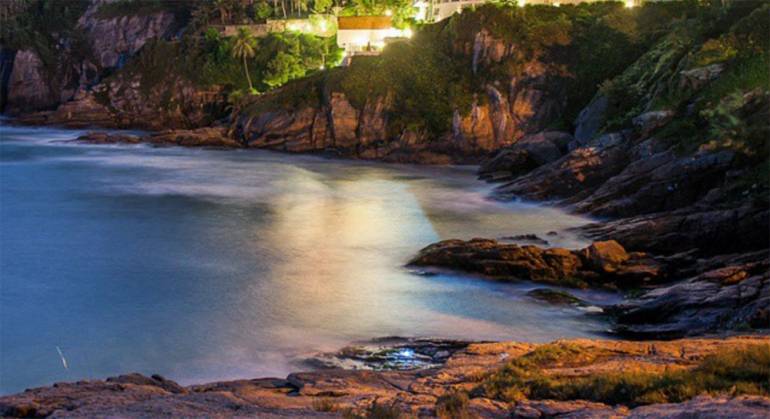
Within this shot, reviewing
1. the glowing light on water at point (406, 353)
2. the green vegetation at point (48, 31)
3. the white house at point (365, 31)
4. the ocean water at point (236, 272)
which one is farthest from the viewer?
the green vegetation at point (48, 31)

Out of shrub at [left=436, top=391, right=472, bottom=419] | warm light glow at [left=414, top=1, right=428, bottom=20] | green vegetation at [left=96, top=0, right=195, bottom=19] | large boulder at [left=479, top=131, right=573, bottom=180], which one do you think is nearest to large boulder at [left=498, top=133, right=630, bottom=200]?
large boulder at [left=479, top=131, right=573, bottom=180]

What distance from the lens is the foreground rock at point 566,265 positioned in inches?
823

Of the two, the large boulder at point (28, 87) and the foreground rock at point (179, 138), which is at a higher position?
the large boulder at point (28, 87)

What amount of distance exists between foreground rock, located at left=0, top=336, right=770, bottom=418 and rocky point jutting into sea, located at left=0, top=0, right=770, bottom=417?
6cm

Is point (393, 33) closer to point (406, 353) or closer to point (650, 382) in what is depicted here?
point (406, 353)

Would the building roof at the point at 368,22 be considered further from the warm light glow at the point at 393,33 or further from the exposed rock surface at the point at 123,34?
the exposed rock surface at the point at 123,34

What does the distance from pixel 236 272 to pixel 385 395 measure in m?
13.9

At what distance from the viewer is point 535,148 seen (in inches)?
1618

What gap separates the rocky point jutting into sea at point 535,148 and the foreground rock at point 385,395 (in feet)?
0.20

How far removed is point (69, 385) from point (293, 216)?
2299cm

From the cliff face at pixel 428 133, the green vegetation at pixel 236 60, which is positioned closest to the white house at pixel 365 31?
the green vegetation at pixel 236 60

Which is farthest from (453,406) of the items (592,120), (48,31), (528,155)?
(48,31)

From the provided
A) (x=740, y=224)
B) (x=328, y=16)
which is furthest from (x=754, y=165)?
(x=328, y=16)

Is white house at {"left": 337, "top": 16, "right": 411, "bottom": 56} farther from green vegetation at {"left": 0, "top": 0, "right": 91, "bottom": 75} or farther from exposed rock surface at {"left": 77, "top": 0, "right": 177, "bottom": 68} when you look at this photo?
green vegetation at {"left": 0, "top": 0, "right": 91, "bottom": 75}
